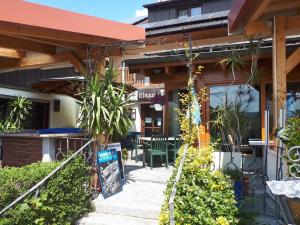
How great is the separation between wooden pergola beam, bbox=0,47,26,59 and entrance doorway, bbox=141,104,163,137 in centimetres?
1071

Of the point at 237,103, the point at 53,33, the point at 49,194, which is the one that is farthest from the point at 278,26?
the point at 49,194

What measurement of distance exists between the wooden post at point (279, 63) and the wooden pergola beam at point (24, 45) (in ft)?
15.7

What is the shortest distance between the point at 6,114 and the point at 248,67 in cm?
849

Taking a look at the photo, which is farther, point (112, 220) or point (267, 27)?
point (267, 27)

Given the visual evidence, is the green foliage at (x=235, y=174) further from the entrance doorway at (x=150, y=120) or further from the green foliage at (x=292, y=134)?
the entrance doorway at (x=150, y=120)

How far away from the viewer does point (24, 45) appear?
714 centimetres

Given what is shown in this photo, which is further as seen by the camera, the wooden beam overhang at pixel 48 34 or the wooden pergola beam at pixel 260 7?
the wooden beam overhang at pixel 48 34

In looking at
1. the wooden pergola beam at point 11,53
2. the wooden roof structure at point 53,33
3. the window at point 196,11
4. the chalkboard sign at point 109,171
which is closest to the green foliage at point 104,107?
the chalkboard sign at point 109,171

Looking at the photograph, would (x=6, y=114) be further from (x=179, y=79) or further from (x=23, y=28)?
(x=23, y=28)

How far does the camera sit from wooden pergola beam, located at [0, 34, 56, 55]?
Answer: 6891mm

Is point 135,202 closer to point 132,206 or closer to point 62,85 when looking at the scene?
point 132,206

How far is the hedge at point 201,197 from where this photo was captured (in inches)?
157

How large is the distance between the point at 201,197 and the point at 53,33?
12.2 ft

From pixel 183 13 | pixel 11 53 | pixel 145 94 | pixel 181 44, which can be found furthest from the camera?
pixel 183 13
